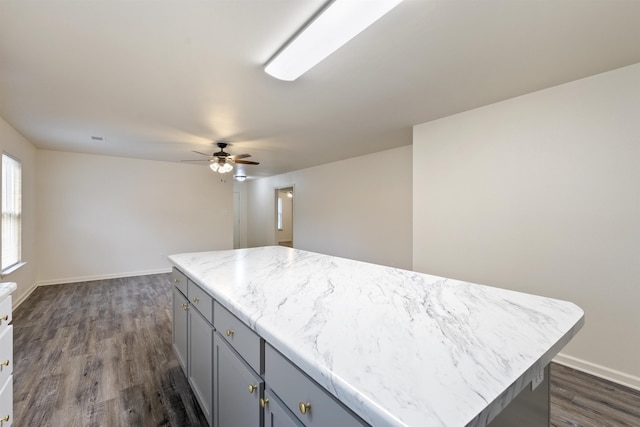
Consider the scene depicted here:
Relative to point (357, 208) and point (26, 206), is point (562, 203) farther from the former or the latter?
point (26, 206)

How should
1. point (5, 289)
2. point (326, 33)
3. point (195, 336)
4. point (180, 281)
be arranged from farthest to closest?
point (180, 281)
point (195, 336)
point (326, 33)
point (5, 289)

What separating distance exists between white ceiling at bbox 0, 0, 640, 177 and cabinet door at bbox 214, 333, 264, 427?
176 cm

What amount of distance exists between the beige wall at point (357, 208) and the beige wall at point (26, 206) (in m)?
4.72

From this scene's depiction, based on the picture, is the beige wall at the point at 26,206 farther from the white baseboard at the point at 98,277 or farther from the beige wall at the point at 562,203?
the beige wall at the point at 562,203

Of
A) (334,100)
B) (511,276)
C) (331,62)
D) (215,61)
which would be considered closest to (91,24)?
(215,61)

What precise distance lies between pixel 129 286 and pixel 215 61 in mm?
4490

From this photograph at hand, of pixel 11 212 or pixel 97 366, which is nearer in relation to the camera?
pixel 97 366

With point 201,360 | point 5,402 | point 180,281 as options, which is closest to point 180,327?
point 180,281

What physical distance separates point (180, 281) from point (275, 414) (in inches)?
59.9

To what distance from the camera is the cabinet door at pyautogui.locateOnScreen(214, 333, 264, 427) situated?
104 centimetres

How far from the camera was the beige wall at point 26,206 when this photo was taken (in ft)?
11.2

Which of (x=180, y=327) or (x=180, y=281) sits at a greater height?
(x=180, y=281)

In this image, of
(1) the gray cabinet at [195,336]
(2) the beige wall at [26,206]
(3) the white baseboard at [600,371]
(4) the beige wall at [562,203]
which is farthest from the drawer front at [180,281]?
(3) the white baseboard at [600,371]

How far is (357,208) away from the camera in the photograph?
5133mm
